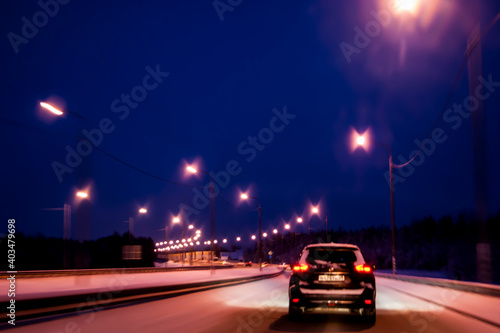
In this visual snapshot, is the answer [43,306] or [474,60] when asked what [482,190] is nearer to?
[474,60]

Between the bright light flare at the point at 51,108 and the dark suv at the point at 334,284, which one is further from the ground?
Answer: the bright light flare at the point at 51,108

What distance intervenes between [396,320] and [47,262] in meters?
85.4

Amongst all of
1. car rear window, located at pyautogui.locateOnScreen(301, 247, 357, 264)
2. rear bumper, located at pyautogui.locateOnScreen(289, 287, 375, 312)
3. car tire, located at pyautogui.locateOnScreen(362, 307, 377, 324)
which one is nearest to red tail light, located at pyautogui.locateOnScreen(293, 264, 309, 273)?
car rear window, located at pyautogui.locateOnScreen(301, 247, 357, 264)

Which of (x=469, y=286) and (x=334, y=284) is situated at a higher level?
(x=334, y=284)

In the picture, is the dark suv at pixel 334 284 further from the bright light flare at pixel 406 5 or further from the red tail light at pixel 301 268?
the bright light flare at pixel 406 5

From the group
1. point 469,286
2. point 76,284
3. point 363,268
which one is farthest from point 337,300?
point 76,284

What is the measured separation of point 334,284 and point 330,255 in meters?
0.73

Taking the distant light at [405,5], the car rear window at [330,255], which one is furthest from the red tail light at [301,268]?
the distant light at [405,5]

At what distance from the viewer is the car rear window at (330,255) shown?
11.0m

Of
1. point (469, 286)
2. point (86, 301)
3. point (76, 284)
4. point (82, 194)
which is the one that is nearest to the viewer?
point (86, 301)

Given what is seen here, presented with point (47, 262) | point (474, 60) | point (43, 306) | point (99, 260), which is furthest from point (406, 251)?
point (43, 306)

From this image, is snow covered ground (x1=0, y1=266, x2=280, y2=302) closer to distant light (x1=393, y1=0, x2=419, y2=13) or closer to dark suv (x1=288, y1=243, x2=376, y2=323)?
dark suv (x1=288, y1=243, x2=376, y2=323)

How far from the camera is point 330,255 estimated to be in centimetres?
1123

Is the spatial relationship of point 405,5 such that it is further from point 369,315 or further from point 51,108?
point 51,108
